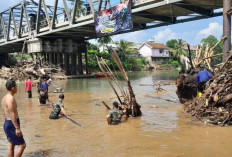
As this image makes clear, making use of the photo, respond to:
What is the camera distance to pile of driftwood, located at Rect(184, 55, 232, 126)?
7211 mm

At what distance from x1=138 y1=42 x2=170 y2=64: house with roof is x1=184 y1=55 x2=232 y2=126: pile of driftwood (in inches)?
2549

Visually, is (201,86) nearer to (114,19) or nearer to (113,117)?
(113,117)

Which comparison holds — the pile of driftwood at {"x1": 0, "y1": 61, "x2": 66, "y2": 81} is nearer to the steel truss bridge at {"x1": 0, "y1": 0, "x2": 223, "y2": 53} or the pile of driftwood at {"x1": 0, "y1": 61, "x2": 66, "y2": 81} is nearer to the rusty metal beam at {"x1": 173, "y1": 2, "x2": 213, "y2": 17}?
the steel truss bridge at {"x1": 0, "y1": 0, "x2": 223, "y2": 53}

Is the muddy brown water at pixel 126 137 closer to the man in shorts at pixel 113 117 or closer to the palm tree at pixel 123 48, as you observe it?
the man in shorts at pixel 113 117

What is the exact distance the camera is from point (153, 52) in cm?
7294

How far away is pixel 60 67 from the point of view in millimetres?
33875

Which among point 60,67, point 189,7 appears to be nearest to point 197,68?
point 189,7

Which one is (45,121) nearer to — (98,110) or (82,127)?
(82,127)

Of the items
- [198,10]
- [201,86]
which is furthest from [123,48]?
[201,86]

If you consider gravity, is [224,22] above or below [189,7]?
below

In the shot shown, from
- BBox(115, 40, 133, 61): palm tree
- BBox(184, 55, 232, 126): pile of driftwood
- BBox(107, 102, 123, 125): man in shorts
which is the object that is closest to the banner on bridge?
BBox(184, 55, 232, 126): pile of driftwood

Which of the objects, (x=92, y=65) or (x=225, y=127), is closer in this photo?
(x=225, y=127)

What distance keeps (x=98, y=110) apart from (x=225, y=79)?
4958 mm

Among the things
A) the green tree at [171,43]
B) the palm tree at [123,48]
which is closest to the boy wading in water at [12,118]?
the palm tree at [123,48]
